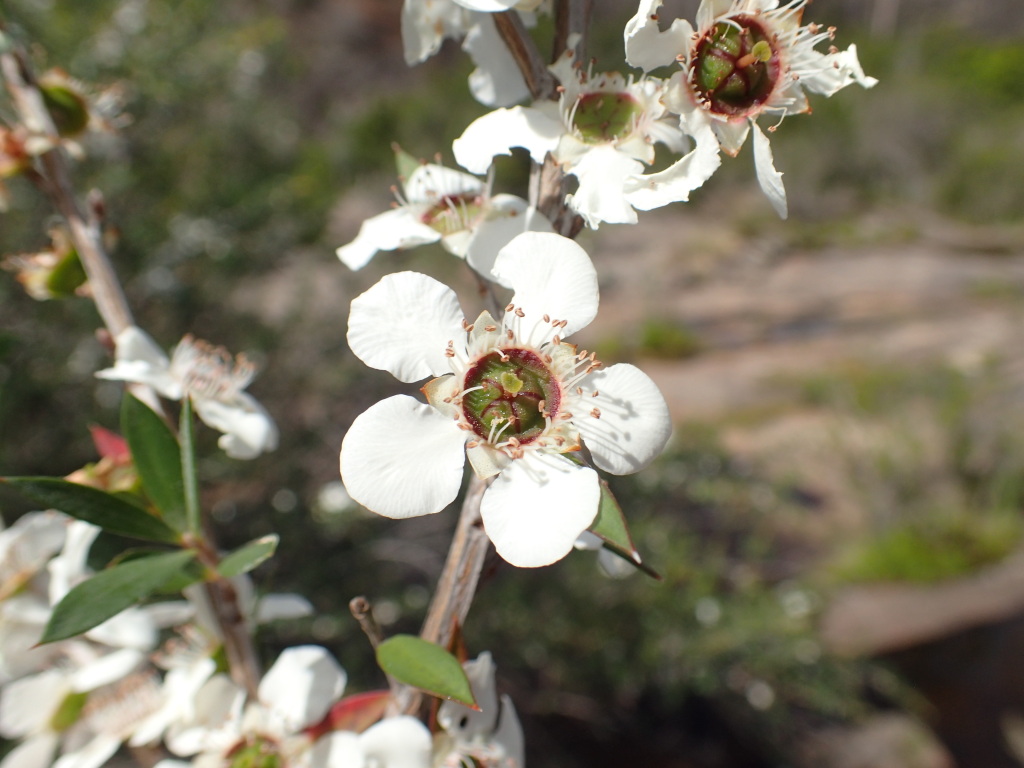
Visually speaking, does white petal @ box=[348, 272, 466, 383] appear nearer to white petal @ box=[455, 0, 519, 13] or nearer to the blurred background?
white petal @ box=[455, 0, 519, 13]

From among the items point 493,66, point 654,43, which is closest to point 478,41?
point 493,66

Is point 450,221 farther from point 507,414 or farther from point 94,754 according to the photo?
point 94,754

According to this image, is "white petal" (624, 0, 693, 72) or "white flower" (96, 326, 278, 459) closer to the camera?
"white petal" (624, 0, 693, 72)

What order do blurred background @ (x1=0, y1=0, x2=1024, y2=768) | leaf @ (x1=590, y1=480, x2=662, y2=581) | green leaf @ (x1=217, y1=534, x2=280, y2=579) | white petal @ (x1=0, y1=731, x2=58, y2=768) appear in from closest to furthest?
1. leaf @ (x1=590, y1=480, x2=662, y2=581)
2. green leaf @ (x1=217, y1=534, x2=280, y2=579)
3. white petal @ (x1=0, y1=731, x2=58, y2=768)
4. blurred background @ (x1=0, y1=0, x2=1024, y2=768)

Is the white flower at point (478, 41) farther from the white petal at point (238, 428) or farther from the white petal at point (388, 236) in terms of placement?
the white petal at point (238, 428)

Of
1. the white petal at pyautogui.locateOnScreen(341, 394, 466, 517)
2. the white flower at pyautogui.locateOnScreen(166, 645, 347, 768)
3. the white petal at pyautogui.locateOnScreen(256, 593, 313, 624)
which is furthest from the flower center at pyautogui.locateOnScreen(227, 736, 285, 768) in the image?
the white petal at pyautogui.locateOnScreen(341, 394, 466, 517)

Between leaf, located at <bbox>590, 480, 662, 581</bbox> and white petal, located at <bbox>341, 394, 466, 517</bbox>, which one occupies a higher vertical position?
white petal, located at <bbox>341, 394, 466, 517</bbox>

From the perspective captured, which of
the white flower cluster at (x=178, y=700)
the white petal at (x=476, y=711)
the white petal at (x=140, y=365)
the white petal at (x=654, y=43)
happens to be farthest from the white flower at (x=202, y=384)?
the white petal at (x=654, y=43)
